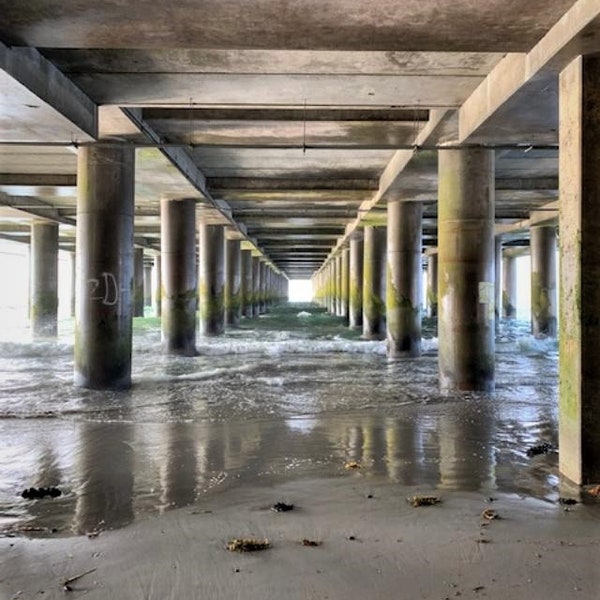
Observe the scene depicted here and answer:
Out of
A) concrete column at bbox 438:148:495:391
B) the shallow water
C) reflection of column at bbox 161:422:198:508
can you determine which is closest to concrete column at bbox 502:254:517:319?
the shallow water

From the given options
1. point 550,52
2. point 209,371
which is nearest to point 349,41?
point 550,52

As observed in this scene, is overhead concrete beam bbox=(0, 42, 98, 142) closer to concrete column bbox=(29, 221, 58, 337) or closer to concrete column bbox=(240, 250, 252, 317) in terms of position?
concrete column bbox=(29, 221, 58, 337)

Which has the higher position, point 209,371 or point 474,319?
point 474,319

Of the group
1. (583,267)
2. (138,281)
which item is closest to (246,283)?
(138,281)

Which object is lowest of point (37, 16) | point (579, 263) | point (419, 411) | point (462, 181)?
point (419, 411)

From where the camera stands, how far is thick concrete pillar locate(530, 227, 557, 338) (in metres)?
24.1

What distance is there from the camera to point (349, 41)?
606 cm

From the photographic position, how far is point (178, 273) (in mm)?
16984

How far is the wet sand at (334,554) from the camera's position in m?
3.41

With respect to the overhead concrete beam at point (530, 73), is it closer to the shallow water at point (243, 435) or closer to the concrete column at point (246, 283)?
the shallow water at point (243, 435)

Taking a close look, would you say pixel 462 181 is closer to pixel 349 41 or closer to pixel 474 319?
pixel 474 319

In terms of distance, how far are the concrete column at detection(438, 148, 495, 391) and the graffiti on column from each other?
5.69 metres

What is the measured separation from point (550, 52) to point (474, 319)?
5399mm

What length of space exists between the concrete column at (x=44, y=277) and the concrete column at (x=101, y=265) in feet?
47.4
